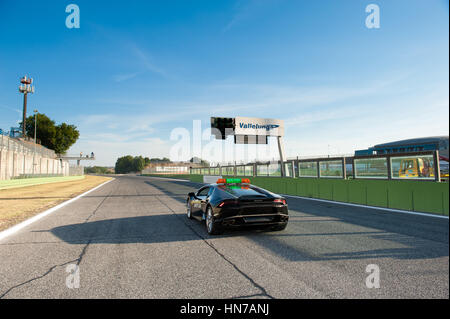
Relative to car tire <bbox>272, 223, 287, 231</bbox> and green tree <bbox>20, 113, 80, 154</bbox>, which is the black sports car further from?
green tree <bbox>20, 113, 80, 154</bbox>

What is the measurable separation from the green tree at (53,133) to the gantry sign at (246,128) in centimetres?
6435

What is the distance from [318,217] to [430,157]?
5.84m

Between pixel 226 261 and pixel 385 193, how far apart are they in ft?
31.5

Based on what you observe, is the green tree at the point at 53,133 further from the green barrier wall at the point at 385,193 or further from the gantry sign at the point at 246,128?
the green barrier wall at the point at 385,193

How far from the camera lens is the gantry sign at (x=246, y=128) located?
26.4 meters

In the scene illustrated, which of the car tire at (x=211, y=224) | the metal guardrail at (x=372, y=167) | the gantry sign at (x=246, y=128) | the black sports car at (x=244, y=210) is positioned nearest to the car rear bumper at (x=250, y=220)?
the black sports car at (x=244, y=210)

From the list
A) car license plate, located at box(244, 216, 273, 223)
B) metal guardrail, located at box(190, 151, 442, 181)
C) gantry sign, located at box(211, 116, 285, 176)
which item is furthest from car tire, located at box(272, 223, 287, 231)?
gantry sign, located at box(211, 116, 285, 176)

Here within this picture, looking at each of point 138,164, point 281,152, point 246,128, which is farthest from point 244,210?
point 138,164

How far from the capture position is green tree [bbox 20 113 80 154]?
7188cm

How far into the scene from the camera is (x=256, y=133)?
2675 cm

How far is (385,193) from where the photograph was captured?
11469 millimetres

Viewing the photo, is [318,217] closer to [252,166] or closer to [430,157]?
[430,157]

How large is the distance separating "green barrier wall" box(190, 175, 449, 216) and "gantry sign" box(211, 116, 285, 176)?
9772 millimetres
